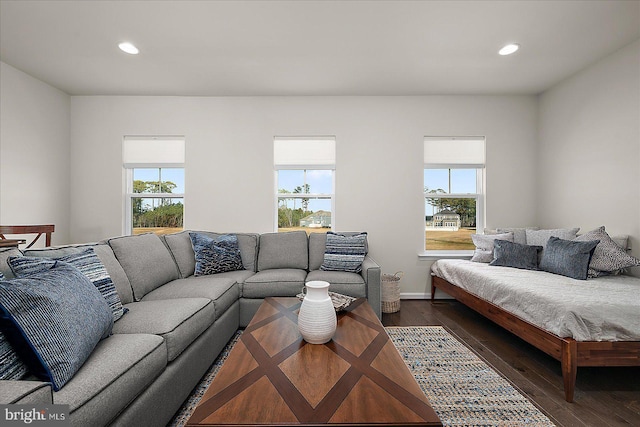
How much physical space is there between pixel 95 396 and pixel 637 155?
4.30 m

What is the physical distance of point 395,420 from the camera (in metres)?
0.94

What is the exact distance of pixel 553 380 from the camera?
1.96 meters

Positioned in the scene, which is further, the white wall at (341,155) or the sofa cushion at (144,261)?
the white wall at (341,155)

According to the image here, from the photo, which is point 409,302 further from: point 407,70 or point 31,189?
point 31,189

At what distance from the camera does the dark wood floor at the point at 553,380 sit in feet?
5.34

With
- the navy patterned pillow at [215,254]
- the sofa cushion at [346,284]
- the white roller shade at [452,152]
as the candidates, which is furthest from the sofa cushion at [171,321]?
the white roller shade at [452,152]

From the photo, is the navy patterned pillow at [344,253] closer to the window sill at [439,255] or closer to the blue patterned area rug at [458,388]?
the blue patterned area rug at [458,388]

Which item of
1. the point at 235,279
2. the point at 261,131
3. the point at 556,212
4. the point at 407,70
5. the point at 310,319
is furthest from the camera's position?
the point at 261,131

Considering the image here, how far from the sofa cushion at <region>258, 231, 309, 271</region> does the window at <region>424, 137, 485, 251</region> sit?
180 centimetres

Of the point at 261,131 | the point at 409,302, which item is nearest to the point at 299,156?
the point at 261,131

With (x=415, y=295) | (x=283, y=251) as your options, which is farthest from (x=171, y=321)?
(x=415, y=295)

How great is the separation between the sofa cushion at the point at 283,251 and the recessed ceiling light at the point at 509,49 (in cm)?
284

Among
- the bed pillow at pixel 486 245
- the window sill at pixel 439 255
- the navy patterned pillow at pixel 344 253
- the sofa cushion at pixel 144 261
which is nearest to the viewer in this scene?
the sofa cushion at pixel 144 261

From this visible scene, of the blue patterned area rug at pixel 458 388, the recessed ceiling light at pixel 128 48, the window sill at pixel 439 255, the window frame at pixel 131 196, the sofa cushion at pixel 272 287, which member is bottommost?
the blue patterned area rug at pixel 458 388
